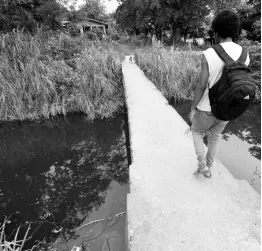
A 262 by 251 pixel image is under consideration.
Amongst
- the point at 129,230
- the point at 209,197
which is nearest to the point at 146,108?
the point at 209,197

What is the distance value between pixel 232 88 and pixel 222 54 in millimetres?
290

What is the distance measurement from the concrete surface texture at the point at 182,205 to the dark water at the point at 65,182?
1.79 feet

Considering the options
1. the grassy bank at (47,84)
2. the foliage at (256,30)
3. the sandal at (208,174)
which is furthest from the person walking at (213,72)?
the foliage at (256,30)

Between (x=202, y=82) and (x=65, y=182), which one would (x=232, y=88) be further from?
(x=65, y=182)

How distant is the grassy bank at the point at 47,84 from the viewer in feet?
17.5

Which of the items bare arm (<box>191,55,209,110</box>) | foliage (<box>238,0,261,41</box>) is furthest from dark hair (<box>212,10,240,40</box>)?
foliage (<box>238,0,261,41</box>)

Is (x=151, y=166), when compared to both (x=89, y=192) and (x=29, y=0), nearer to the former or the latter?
(x=89, y=192)

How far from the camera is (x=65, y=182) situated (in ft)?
10.3

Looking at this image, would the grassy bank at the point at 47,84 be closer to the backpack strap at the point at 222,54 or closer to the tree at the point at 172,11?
the backpack strap at the point at 222,54

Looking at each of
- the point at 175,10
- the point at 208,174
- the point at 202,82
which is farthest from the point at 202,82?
the point at 175,10

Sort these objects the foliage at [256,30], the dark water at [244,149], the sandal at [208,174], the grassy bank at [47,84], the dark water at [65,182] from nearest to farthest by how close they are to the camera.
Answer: the sandal at [208,174]
the dark water at [65,182]
the dark water at [244,149]
the grassy bank at [47,84]
the foliage at [256,30]

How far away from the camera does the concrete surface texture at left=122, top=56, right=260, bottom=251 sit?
152cm

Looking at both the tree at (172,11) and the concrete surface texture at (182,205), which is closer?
the concrete surface texture at (182,205)

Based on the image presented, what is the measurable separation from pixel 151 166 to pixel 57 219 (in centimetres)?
136
